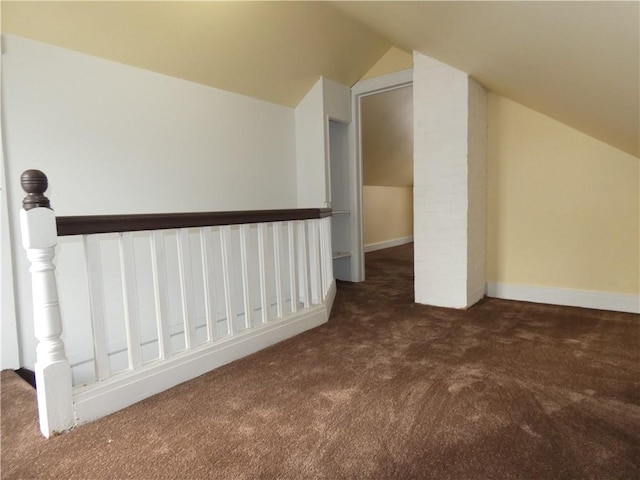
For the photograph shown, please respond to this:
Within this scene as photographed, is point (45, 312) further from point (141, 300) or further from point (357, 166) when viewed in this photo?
Result: point (357, 166)

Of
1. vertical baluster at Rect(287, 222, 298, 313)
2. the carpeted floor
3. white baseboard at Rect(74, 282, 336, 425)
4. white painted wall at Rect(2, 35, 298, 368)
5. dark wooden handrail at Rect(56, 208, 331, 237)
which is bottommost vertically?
the carpeted floor

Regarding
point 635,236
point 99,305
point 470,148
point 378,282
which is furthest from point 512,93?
point 99,305

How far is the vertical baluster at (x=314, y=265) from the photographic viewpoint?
2.72 m

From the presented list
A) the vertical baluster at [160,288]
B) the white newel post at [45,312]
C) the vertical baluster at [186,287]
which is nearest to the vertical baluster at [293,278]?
the vertical baluster at [186,287]

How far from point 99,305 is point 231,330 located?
2.38 feet

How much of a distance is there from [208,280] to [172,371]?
48 centimetres

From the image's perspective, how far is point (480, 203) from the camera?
10.4ft

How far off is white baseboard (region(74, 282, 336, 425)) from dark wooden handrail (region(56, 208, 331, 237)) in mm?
643

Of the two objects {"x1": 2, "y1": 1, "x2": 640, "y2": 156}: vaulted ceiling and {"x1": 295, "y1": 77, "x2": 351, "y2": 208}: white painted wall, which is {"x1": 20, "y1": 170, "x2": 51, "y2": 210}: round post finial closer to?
{"x1": 2, "y1": 1, "x2": 640, "y2": 156}: vaulted ceiling

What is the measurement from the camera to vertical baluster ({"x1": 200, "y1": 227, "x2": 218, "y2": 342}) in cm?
195

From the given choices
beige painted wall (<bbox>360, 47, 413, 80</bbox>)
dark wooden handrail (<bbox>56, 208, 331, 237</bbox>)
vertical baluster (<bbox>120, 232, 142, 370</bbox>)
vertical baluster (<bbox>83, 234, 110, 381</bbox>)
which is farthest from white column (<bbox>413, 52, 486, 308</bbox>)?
vertical baluster (<bbox>83, 234, 110, 381</bbox>)

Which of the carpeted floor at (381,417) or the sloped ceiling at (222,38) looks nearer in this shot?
the carpeted floor at (381,417)

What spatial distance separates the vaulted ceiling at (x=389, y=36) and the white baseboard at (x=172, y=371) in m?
1.89

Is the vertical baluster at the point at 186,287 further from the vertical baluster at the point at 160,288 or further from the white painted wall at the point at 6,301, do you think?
the white painted wall at the point at 6,301
